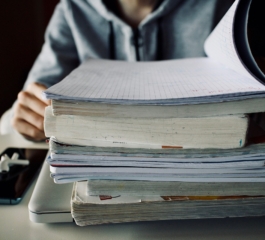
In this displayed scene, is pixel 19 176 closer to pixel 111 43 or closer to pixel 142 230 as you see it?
pixel 142 230

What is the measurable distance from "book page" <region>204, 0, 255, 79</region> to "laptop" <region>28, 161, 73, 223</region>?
0.24 metres

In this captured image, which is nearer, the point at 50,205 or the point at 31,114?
the point at 50,205

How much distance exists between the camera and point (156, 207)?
1.02ft

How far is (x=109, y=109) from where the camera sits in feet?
0.91

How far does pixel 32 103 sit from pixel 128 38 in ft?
1.11

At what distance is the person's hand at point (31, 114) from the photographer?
542mm

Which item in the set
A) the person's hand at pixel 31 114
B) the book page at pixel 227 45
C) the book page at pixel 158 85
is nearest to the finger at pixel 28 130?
the person's hand at pixel 31 114

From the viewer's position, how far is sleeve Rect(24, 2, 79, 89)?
78 centimetres

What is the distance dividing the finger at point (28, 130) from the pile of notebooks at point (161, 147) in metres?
0.25

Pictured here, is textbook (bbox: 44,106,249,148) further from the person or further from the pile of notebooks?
the person

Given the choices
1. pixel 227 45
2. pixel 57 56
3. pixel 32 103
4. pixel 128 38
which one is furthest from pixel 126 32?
pixel 227 45

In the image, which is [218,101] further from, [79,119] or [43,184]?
[43,184]

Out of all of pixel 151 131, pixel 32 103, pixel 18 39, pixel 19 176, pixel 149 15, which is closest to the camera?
pixel 151 131

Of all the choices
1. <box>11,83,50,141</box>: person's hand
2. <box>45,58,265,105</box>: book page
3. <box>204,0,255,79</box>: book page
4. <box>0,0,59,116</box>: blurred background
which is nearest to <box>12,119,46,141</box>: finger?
<box>11,83,50,141</box>: person's hand
